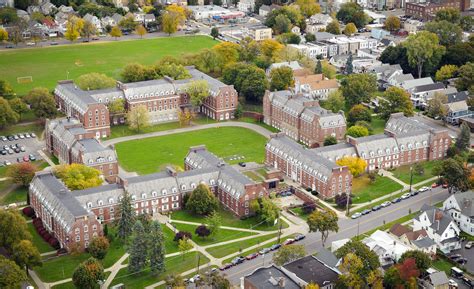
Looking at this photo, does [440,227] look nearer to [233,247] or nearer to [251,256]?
[251,256]

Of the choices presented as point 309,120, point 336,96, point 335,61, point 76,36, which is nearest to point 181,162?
point 309,120

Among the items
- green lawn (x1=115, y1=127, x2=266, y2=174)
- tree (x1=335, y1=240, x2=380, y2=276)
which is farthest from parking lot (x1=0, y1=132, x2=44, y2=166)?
tree (x1=335, y1=240, x2=380, y2=276)

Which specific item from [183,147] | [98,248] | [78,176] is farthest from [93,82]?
[98,248]

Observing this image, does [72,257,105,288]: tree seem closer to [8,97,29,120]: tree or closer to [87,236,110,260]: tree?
[87,236,110,260]: tree

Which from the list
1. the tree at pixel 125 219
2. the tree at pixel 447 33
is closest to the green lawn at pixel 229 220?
the tree at pixel 125 219

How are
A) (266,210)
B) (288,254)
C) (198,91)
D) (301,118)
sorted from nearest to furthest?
(288,254), (266,210), (301,118), (198,91)

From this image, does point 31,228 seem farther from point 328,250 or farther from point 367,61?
point 367,61
